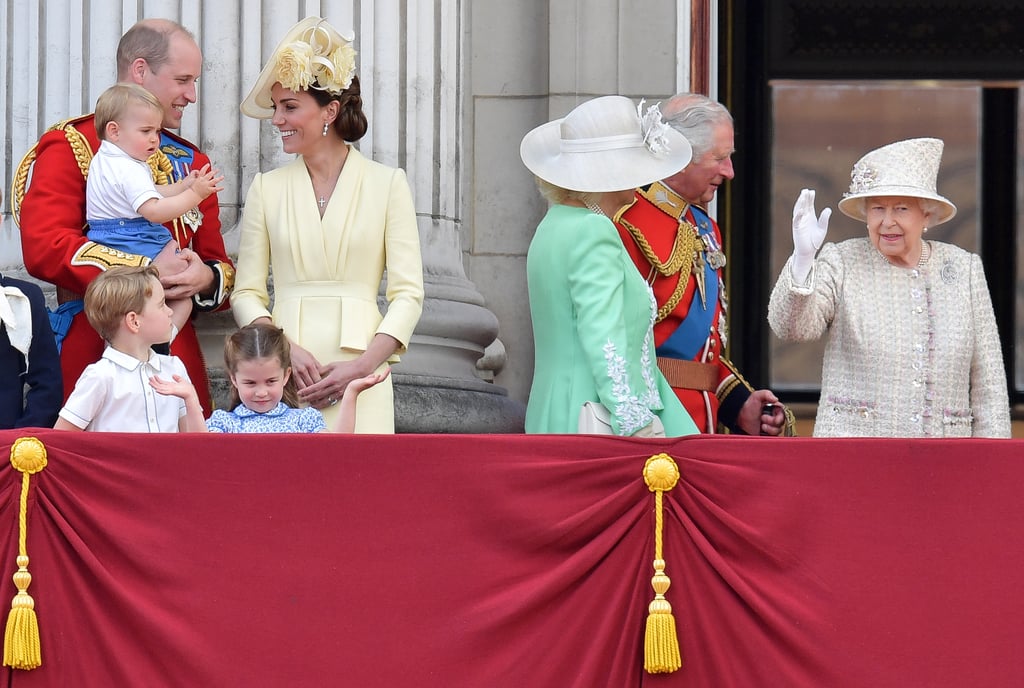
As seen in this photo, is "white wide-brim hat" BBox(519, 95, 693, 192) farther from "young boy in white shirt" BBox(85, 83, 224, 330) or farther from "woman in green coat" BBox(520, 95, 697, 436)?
"young boy in white shirt" BBox(85, 83, 224, 330)

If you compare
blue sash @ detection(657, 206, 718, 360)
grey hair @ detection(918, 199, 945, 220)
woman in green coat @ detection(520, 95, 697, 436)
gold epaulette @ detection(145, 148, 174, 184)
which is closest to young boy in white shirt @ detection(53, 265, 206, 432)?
gold epaulette @ detection(145, 148, 174, 184)

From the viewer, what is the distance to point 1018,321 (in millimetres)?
9453

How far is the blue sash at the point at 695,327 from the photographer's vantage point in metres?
6.02

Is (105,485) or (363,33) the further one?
(363,33)

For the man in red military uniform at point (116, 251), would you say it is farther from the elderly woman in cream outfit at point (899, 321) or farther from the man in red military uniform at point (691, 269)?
the elderly woman in cream outfit at point (899, 321)

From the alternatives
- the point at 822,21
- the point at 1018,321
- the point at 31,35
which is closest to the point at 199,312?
the point at 31,35

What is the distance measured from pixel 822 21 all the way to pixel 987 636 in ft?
15.0

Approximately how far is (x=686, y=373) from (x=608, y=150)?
0.80m

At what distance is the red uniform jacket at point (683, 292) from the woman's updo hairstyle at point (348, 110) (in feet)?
2.53

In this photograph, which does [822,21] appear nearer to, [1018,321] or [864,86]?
[864,86]

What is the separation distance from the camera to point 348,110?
5773mm

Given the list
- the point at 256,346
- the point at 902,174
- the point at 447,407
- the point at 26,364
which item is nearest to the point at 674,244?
the point at 902,174

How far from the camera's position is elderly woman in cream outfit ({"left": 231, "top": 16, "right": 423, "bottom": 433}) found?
18.6ft

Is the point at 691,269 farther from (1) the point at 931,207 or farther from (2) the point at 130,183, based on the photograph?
(2) the point at 130,183
